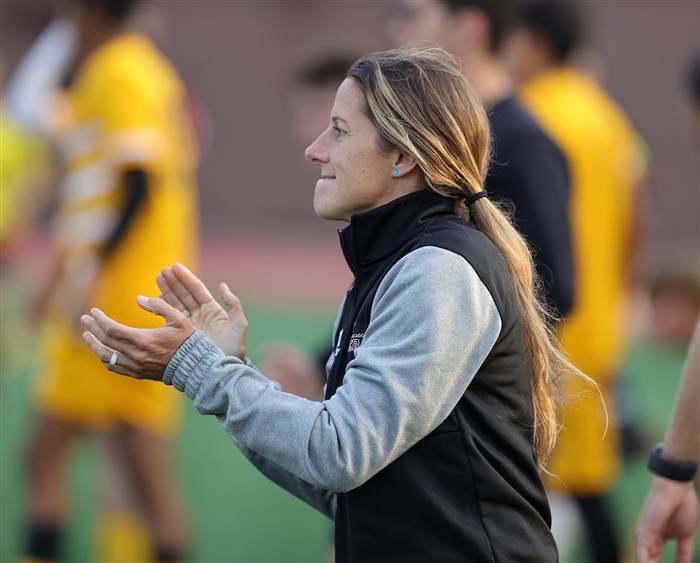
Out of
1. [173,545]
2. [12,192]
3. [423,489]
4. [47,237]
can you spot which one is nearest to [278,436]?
[423,489]

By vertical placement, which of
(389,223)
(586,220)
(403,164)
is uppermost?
(403,164)

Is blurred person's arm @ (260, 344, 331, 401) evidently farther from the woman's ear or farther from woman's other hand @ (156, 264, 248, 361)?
the woman's ear

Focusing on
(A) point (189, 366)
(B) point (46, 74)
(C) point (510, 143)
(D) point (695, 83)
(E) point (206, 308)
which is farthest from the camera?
(B) point (46, 74)

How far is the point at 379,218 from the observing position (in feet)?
6.24

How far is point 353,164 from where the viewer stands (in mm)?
1929

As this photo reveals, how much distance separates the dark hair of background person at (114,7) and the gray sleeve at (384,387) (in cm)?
309

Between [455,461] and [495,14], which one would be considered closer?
[455,461]

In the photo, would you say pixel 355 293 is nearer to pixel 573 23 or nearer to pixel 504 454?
pixel 504 454

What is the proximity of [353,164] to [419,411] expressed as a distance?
53 centimetres

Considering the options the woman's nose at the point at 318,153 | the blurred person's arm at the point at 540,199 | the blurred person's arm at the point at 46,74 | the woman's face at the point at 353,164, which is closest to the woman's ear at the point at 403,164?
the woman's face at the point at 353,164

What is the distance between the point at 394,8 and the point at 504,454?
17.9 metres

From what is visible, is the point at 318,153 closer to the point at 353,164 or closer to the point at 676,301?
the point at 353,164

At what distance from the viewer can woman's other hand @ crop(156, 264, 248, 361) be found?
209 cm

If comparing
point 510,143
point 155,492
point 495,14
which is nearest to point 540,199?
point 510,143
